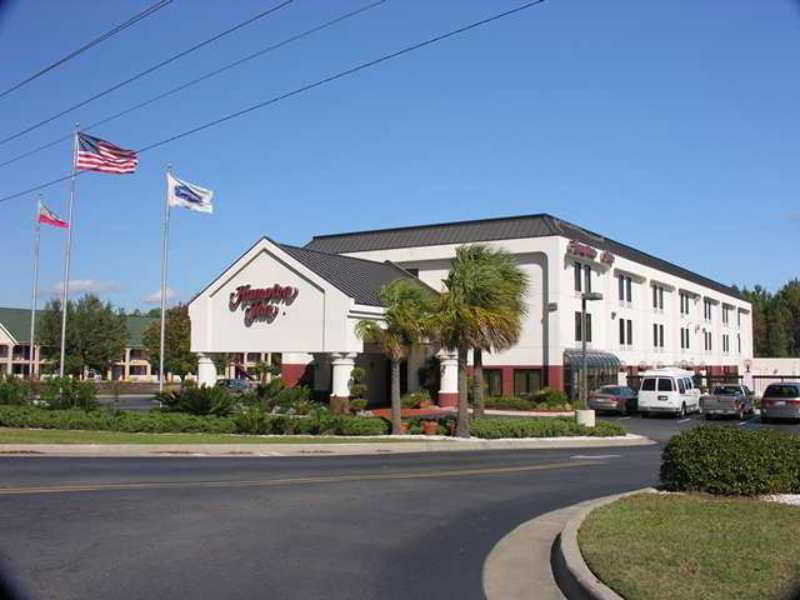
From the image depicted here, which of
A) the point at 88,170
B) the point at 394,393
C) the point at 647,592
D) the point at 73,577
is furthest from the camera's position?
the point at 88,170

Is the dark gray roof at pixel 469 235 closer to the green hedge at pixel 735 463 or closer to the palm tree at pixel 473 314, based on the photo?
the palm tree at pixel 473 314

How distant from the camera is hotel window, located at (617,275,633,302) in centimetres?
5584

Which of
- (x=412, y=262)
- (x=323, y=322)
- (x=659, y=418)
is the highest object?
(x=412, y=262)

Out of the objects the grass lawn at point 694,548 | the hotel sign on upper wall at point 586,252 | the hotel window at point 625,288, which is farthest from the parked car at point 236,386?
the grass lawn at point 694,548

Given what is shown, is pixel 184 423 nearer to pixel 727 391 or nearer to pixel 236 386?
pixel 727 391

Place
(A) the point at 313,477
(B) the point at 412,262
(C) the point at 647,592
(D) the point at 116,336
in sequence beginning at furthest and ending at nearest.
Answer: (D) the point at 116,336, (B) the point at 412,262, (A) the point at 313,477, (C) the point at 647,592

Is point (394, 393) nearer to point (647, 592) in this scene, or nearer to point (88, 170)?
point (88, 170)

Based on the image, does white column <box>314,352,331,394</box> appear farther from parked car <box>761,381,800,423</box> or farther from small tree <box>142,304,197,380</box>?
small tree <box>142,304,197,380</box>

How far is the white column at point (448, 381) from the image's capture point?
1695 inches

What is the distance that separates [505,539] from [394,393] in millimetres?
17172

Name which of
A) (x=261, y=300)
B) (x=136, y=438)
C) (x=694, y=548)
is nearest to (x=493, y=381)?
(x=261, y=300)

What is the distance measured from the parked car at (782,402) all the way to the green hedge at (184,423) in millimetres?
20267

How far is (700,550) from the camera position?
8320 millimetres

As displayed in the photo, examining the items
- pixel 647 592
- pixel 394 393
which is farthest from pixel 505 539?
pixel 394 393
